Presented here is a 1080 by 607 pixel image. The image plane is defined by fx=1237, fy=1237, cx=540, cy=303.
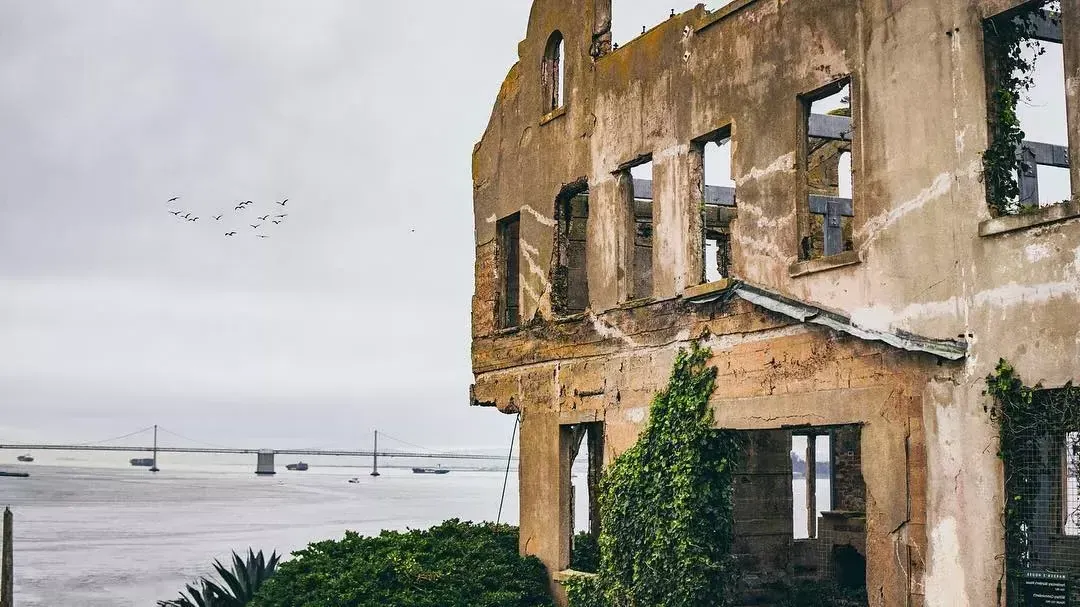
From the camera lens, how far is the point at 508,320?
18.2 meters

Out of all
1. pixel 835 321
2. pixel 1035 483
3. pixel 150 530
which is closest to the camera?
pixel 1035 483

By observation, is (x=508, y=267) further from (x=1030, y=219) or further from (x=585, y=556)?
(x=1030, y=219)

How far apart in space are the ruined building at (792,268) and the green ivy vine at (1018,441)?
0.11 m

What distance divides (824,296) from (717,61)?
315cm

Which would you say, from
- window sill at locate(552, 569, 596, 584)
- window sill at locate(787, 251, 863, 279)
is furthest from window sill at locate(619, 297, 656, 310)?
window sill at locate(552, 569, 596, 584)

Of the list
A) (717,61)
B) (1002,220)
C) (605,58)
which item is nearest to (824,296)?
(1002,220)

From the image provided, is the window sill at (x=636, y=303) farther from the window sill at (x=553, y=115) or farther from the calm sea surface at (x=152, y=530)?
the calm sea surface at (x=152, y=530)

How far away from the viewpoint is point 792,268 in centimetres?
1209

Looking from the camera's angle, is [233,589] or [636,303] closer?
[636,303]

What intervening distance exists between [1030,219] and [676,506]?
5.10 metres

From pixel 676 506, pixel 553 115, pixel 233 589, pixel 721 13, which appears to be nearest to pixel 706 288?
pixel 676 506

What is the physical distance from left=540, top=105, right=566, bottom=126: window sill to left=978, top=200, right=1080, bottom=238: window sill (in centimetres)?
738

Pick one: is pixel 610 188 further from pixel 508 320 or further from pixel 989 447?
pixel 989 447

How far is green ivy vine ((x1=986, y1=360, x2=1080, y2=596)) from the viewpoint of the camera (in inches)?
378
